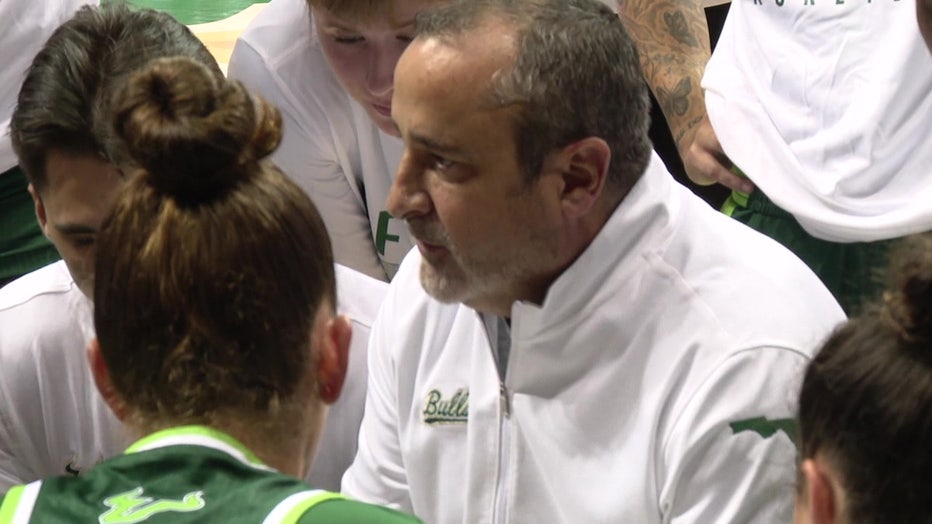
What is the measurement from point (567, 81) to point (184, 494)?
773mm

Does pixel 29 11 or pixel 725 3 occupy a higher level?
pixel 29 11

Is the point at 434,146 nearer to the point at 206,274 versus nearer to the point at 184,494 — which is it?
the point at 206,274

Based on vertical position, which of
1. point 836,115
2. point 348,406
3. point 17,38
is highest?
point 17,38

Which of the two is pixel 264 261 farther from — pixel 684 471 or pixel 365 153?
pixel 365 153

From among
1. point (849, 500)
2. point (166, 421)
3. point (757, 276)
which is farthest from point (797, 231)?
point (166, 421)

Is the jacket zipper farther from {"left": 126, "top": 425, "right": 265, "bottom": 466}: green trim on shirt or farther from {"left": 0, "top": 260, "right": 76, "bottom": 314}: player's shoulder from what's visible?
{"left": 0, "top": 260, "right": 76, "bottom": 314}: player's shoulder

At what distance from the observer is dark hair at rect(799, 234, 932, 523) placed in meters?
1.17

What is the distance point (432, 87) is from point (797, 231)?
94cm

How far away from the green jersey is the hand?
1.46 metres

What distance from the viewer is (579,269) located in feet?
5.65

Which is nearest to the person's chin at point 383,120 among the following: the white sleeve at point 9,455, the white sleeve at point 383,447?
the white sleeve at point 383,447

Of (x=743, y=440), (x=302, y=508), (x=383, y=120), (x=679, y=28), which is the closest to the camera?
(x=302, y=508)

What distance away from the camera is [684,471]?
1.63 meters

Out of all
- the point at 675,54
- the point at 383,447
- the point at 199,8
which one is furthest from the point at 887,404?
the point at 199,8
